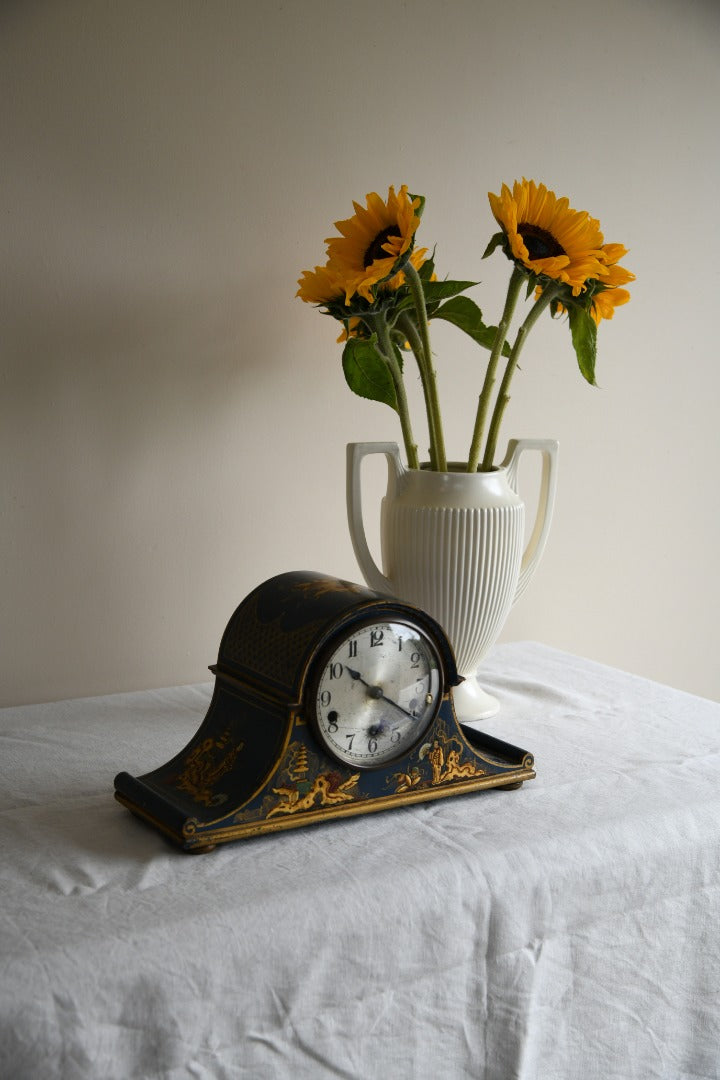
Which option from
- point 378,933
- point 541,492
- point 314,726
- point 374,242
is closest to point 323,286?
point 374,242

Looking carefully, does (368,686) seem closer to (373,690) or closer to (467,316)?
(373,690)

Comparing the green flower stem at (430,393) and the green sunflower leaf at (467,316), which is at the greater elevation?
the green sunflower leaf at (467,316)

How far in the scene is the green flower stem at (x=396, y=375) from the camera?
0.95m

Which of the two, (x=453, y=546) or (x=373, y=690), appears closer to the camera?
(x=373, y=690)

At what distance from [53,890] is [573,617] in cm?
96

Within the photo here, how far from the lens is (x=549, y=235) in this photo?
0.91 metres

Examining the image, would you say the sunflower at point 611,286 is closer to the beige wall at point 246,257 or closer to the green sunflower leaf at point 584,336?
the green sunflower leaf at point 584,336

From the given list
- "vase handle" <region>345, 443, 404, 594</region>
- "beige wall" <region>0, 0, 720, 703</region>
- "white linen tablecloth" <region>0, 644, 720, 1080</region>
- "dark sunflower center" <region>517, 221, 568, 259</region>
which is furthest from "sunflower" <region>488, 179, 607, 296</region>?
"white linen tablecloth" <region>0, 644, 720, 1080</region>

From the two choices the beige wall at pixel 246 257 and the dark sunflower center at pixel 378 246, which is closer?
the dark sunflower center at pixel 378 246

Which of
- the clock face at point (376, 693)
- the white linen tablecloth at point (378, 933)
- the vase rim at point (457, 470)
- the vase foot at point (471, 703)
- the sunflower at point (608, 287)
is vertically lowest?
the white linen tablecloth at point (378, 933)

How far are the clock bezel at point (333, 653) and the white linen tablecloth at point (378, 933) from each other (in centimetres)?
5

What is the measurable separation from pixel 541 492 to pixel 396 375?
22cm

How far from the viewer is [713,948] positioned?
0.81 m

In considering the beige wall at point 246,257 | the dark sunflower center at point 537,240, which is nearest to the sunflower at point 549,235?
the dark sunflower center at point 537,240
